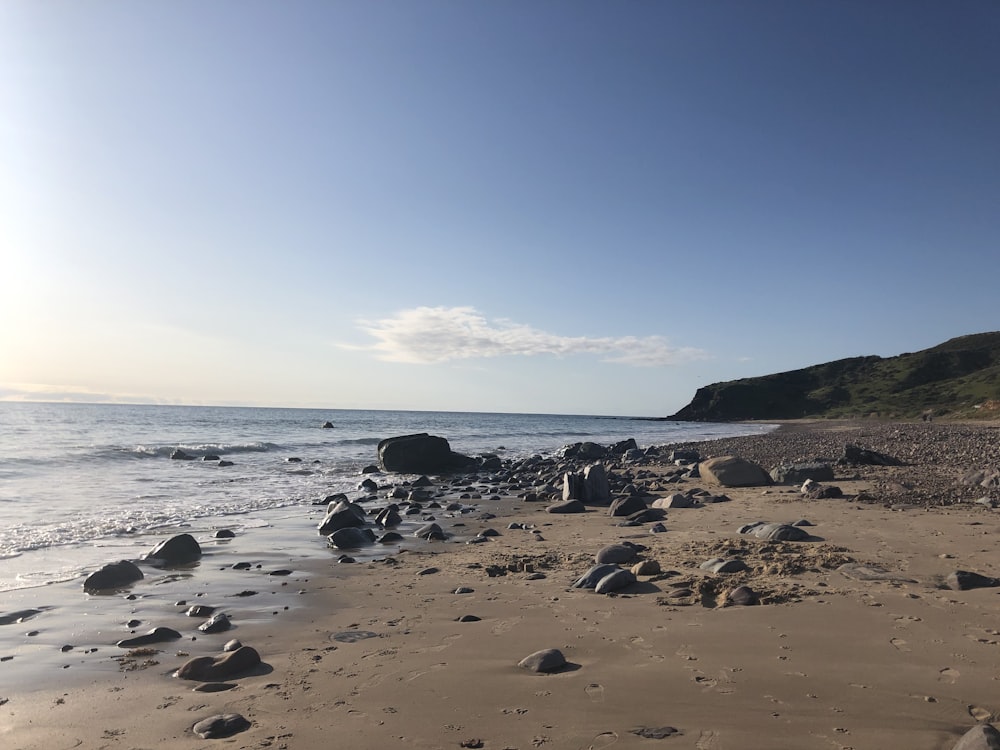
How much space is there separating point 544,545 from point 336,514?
155 inches

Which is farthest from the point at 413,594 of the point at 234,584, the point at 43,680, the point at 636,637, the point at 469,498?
the point at 469,498

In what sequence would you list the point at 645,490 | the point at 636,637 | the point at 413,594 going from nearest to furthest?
the point at 636,637 → the point at 413,594 → the point at 645,490

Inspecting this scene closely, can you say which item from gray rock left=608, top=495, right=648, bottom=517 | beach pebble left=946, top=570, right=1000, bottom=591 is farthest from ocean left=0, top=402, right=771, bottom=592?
beach pebble left=946, top=570, right=1000, bottom=591

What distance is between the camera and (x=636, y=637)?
4.97 m

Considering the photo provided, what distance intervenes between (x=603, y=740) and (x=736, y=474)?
13.4 meters

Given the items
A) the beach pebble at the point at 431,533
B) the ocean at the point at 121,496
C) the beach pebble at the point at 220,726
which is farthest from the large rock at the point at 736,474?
the beach pebble at the point at 220,726

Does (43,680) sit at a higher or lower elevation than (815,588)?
lower

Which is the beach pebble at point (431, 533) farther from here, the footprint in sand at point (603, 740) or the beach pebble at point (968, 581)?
the footprint in sand at point (603, 740)

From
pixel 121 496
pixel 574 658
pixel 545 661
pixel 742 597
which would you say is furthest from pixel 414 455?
pixel 545 661

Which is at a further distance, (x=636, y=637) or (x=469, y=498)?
(x=469, y=498)

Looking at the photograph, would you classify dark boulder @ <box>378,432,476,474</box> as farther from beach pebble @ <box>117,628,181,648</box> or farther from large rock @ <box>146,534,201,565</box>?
beach pebble @ <box>117,628,181,648</box>

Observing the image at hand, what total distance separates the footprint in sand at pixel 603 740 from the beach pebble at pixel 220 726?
2.10 meters

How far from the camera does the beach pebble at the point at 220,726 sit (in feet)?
11.8

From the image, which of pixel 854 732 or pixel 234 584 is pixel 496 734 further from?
pixel 234 584
